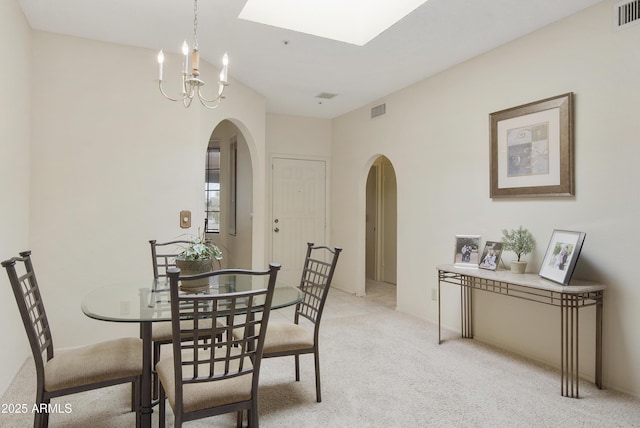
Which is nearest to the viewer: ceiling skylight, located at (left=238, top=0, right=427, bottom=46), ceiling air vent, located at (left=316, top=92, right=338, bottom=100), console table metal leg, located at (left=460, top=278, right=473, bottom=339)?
ceiling skylight, located at (left=238, top=0, right=427, bottom=46)

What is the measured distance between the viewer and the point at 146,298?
219 cm

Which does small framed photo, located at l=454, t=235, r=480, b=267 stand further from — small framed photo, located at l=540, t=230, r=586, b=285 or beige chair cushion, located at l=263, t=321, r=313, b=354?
beige chair cushion, located at l=263, t=321, r=313, b=354

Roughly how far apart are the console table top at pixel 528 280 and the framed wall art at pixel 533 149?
25.7 inches

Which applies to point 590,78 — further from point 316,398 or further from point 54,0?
point 54,0

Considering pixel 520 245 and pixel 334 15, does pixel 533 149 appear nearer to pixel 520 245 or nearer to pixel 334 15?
pixel 520 245

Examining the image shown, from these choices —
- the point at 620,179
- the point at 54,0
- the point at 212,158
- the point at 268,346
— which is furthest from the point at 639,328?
the point at 212,158

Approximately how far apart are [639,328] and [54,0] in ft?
14.9

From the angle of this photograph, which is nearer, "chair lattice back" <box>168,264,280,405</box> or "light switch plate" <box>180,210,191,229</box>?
"chair lattice back" <box>168,264,280,405</box>

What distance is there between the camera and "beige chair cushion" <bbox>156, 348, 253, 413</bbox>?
1.66m

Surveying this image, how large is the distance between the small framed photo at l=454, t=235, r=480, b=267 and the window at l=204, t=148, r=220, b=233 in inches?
184

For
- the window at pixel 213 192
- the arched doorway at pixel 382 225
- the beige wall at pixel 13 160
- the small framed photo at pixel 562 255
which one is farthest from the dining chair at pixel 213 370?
the window at pixel 213 192

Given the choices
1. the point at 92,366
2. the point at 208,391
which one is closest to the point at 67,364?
the point at 92,366

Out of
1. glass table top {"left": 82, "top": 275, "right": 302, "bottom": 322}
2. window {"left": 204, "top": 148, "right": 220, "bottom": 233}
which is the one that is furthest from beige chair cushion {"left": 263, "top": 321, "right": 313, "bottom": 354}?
window {"left": 204, "top": 148, "right": 220, "bottom": 233}

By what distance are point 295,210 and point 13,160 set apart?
3.64m
